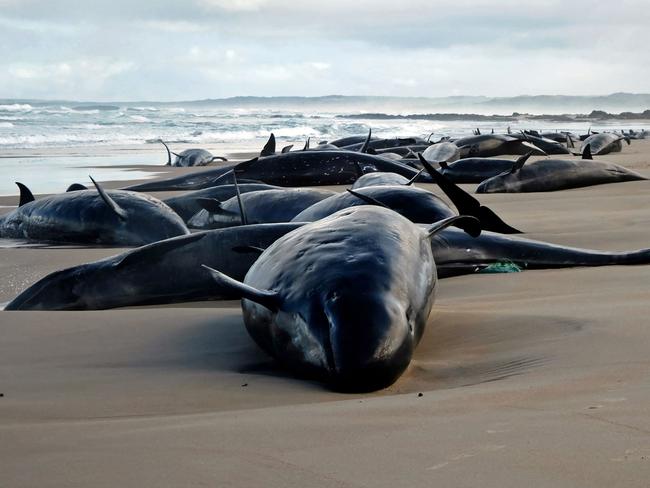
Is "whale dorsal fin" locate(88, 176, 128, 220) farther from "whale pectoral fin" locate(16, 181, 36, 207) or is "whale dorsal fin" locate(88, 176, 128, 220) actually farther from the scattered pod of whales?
"whale pectoral fin" locate(16, 181, 36, 207)

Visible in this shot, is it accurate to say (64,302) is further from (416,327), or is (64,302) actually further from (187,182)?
(187,182)

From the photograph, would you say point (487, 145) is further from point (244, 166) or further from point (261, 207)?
point (261, 207)

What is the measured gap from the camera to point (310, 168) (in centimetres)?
1120

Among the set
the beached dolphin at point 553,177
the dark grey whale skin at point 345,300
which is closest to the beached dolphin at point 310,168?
the beached dolphin at point 553,177

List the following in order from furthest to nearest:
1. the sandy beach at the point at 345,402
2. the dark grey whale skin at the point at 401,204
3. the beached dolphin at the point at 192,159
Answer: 1. the beached dolphin at the point at 192,159
2. the dark grey whale skin at the point at 401,204
3. the sandy beach at the point at 345,402

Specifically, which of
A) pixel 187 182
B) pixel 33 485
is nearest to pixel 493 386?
pixel 33 485

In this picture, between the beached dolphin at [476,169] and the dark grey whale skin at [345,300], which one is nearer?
the dark grey whale skin at [345,300]

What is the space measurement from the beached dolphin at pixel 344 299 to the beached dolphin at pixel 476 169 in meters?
9.21

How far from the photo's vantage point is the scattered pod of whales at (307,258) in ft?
9.31

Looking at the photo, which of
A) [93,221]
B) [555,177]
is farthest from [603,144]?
[93,221]

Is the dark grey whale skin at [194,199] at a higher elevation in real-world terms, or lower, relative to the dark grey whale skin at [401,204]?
lower

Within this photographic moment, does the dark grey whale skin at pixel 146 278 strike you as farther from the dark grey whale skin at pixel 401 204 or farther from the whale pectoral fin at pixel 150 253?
the dark grey whale skin at pixel 401 204

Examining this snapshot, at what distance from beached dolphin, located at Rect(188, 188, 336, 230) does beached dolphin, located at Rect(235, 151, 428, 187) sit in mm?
2765

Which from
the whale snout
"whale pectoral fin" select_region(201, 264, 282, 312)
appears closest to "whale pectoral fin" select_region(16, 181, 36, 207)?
"whale pectoral fin" select_region(201, 264, 282, 312)
